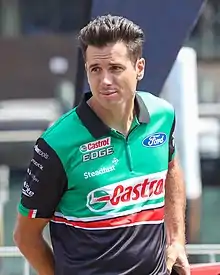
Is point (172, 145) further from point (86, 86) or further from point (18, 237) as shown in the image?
point (86, 86)

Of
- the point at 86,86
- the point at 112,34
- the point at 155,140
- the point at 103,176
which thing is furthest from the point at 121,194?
the point at 86,86

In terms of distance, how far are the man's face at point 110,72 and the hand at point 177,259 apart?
Result: 552 millimetres

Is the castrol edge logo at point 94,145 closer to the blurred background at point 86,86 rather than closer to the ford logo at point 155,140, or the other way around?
the ford logo at point 155,140

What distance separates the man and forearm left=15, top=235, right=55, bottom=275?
3cm

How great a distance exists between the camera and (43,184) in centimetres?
207

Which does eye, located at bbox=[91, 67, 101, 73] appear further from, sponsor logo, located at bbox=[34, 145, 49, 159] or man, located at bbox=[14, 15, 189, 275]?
sponsor logo, located at bbox=[34, 145, 49, 159]

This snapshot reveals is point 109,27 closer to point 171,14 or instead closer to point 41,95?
point 171,14

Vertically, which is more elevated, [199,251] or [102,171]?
[102,171]

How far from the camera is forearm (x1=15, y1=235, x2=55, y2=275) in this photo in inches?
87.1

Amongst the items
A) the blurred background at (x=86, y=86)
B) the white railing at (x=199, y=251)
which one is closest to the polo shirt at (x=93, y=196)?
the blurred background at (x=86, y=86)

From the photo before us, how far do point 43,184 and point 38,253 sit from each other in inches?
10.8

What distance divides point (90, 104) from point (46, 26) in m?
23.9

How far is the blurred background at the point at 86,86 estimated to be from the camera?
3967mm

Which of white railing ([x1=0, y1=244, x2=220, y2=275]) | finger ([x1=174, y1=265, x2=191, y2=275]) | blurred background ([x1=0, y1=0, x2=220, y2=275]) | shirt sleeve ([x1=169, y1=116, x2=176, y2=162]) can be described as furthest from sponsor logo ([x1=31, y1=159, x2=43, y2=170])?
white railing ([x1=0, y1=244, x2=220, y2=275])
